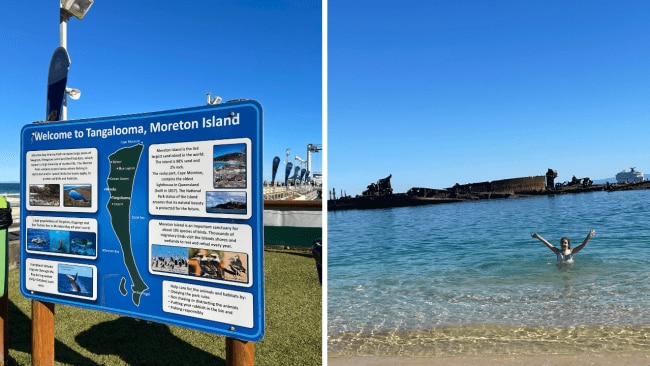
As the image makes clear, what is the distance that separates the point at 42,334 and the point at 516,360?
3.97 m

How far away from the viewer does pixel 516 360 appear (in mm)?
4355

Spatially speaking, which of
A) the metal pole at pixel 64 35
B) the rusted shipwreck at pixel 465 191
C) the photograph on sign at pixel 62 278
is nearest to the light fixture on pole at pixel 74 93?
the metal pole at pixel 64 35

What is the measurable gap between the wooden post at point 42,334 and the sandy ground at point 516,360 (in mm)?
2585

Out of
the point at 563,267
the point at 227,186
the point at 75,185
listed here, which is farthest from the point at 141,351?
the point at 563,267

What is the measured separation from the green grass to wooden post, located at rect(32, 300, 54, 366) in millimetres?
592

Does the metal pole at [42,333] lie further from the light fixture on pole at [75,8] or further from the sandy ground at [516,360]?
the sandy ground at [516,360]

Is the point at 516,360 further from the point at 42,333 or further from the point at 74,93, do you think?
the point at 74,93

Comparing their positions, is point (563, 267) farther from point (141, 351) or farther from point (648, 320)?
point (141, 351)

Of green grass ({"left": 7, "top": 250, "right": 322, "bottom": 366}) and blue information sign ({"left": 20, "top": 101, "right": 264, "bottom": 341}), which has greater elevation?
blue information sign ({"left": 20, "top": 101, "right": 264, "bottom": 341})

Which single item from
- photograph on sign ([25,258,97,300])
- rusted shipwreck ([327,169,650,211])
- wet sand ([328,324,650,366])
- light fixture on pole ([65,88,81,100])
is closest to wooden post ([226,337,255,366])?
photograph on sign ([25,258,97,300])

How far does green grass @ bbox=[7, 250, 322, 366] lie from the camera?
9.78 feet

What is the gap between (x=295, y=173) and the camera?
43.2 meters

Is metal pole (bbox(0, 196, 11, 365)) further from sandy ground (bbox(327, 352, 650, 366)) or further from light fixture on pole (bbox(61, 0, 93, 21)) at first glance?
sandy ground (bbox(327, 352, 650, 366))

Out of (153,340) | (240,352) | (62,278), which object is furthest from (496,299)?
(62,278)
